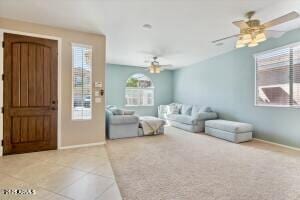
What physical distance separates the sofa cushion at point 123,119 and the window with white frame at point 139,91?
325 centimetres

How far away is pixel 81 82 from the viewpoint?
4309mm

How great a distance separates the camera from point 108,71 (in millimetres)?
8133

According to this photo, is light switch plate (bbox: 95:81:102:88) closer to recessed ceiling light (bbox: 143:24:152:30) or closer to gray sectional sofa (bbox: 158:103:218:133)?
recessed ceiling light (bbox: 143:24:152:30)

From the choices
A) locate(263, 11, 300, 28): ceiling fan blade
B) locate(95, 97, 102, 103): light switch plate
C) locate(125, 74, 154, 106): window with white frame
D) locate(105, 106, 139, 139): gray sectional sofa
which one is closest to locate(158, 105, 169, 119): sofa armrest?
locate(125, 74, 154, 106): window with white frame

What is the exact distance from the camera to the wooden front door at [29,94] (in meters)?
3.62

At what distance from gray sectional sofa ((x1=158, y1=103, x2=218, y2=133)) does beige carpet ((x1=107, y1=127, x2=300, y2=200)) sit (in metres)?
1.62

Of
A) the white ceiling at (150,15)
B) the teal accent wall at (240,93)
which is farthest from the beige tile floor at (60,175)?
the teal accent wall at (240,93)

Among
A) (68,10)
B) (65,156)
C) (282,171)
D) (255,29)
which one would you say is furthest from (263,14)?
(65,156)

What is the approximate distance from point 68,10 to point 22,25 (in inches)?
46.5

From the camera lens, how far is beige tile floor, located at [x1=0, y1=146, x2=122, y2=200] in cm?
219

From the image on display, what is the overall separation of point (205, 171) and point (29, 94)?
3679mm

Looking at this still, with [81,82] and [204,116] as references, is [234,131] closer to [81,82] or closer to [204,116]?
[204,116]

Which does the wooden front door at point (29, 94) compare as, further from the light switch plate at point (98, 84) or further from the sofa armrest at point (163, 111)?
the sofa armrest at point (163, 111)

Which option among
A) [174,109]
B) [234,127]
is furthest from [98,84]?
[174,109]
